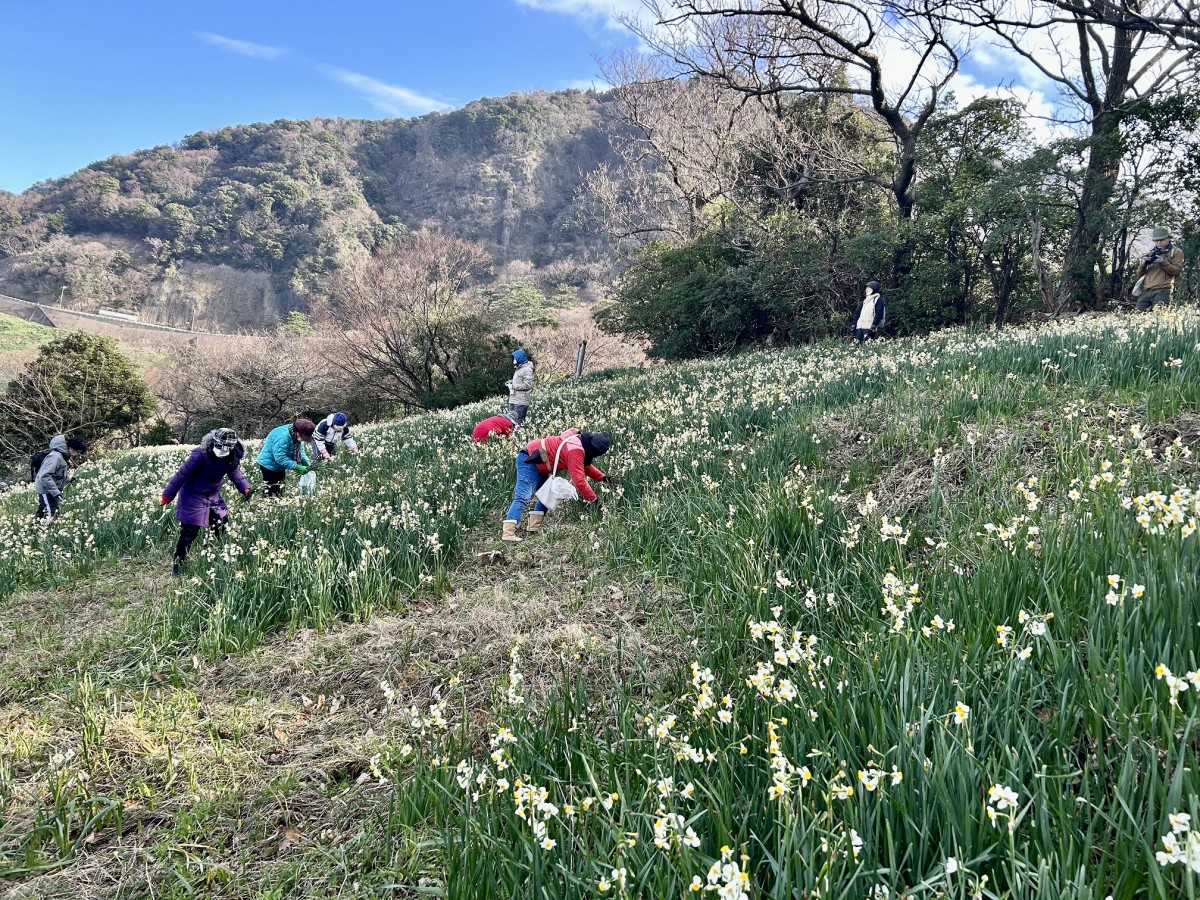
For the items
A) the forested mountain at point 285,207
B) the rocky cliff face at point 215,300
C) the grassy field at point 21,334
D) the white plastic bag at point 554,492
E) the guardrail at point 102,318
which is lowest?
the white plastic bag at point 554,492

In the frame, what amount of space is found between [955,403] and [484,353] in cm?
2756

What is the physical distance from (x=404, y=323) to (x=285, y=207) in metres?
60.2

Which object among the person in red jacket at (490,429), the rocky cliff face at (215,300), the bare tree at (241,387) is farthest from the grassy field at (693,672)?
the rocky cliff face at (215,300)

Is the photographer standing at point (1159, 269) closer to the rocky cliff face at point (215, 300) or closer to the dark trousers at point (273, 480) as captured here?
the dark trousers at point (273, 480)

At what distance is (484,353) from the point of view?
3083 centimetres

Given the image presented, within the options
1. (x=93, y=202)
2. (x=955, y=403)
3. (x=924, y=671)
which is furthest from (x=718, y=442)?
(x=93, y=202)

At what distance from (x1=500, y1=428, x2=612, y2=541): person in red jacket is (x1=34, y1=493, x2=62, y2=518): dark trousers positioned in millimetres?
8300

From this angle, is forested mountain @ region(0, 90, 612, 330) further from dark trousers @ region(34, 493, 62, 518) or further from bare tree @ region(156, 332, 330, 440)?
dark trousers @ region(34, 493, 62, 518)

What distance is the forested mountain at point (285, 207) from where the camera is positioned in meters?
65.9

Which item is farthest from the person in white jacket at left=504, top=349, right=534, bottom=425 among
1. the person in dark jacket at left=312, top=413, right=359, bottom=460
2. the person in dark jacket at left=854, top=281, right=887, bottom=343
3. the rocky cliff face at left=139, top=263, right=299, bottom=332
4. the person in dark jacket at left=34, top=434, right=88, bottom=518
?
the rocky cliff face at left=139, top=263, right=299, bottom=332

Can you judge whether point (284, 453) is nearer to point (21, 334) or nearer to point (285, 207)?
point (21, 334)

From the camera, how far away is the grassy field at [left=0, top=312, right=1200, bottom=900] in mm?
1639

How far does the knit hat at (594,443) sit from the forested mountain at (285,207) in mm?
60515

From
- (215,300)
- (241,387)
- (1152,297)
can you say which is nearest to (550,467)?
(1152,297)
